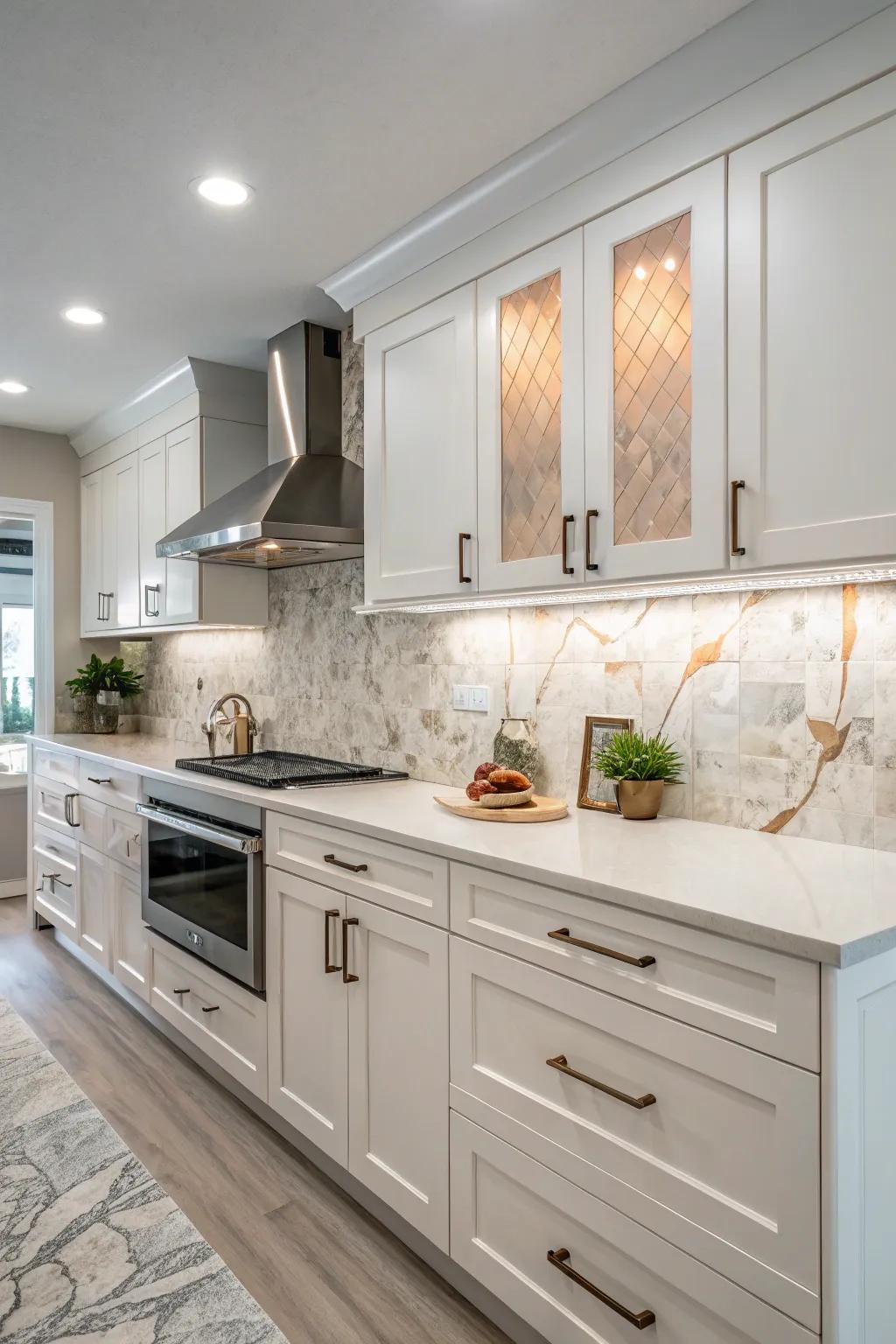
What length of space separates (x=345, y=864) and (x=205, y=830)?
0.77 meters

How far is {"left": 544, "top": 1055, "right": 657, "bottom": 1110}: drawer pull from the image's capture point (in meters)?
1.40

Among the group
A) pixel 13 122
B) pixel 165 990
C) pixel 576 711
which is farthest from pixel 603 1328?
pixel 13 122

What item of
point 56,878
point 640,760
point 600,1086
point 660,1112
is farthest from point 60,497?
point 660,1112

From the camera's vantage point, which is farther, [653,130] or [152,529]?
[152,529]

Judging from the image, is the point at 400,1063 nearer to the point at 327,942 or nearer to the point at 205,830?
the point at 327,942

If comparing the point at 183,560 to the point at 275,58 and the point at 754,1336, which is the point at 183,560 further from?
the point at 754,1336

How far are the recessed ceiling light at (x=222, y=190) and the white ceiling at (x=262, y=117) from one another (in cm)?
3

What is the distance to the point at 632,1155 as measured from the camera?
56.4 inches

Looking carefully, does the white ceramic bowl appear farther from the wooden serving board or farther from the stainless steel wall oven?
the stainless steel wall oven

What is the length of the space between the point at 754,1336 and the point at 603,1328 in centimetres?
34

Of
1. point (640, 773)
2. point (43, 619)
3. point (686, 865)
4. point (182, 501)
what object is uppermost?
point (182, 501)

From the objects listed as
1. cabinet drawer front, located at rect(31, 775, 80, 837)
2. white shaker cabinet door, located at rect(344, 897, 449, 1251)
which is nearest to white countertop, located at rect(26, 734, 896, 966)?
white shaker cabinet door, located at rect(344, 897, 449, 1251)

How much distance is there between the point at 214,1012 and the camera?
275 cm

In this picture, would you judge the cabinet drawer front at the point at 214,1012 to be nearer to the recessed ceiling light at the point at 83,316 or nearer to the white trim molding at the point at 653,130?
the white trim molding at the point at 653,130
